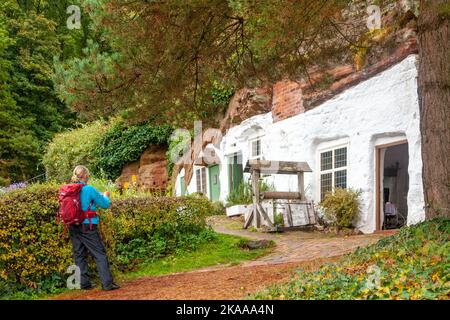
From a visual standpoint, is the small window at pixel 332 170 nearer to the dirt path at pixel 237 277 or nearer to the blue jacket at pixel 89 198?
the dirt path at pixel 237 277

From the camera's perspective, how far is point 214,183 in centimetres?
1966

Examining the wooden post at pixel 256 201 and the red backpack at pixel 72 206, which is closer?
the red backpack at pixel 72 206

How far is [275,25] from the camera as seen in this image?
25.9ft

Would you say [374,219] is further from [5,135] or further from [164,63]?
[5,135]

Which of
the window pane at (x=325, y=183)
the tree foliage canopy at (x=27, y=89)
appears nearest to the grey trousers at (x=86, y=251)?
the window pane at (x=325, y=183)

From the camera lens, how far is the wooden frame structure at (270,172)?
14.0m

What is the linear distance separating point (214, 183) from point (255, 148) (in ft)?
8.76

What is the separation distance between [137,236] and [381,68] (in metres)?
6.70

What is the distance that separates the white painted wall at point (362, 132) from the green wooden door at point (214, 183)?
3.02 m

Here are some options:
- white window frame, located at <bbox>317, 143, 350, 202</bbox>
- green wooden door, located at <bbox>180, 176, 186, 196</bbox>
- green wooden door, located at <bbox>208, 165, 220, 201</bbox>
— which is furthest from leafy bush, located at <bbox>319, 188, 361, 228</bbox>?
green wooden door, located at <bbox>180, 176, 186, 196</bbox>

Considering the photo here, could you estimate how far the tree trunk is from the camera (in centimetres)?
769

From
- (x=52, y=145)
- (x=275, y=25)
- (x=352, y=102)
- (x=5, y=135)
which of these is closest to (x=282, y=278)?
(x=275, y=25)

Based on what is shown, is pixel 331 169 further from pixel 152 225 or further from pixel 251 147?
pixel 152 225

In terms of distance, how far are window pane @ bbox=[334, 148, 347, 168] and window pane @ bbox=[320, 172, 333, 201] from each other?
0.42m
